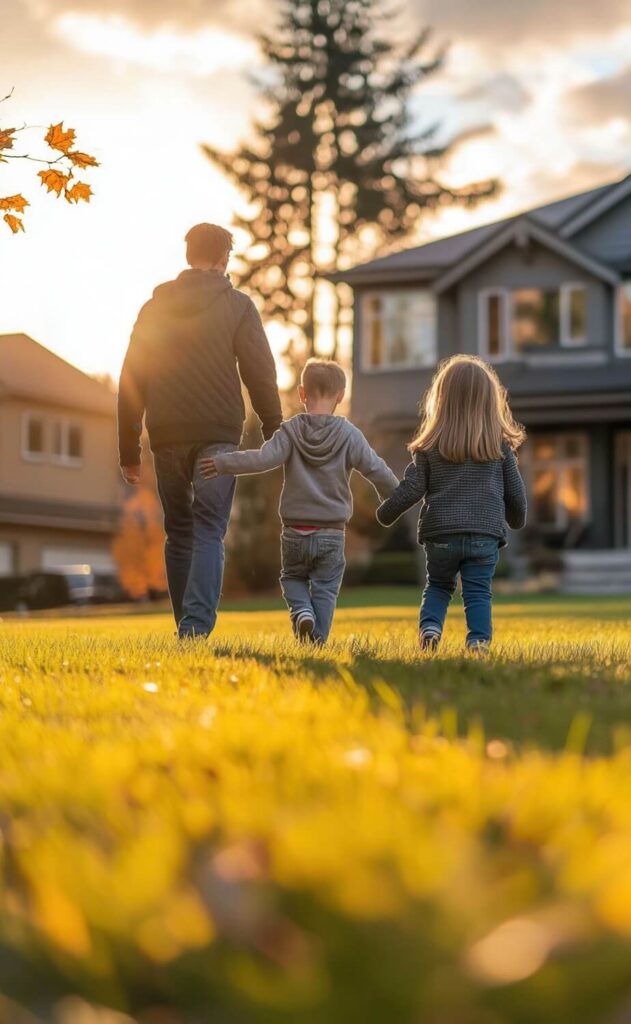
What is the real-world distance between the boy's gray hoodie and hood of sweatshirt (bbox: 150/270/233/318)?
0.81 m

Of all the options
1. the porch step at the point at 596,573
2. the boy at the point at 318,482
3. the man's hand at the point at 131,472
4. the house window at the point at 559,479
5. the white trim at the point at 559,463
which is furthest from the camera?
the house window at the point at 559,479

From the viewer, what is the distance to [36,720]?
411 centimetres

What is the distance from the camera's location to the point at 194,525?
762 cm

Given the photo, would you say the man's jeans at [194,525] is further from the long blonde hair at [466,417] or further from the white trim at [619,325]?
the white trim at [619,325]

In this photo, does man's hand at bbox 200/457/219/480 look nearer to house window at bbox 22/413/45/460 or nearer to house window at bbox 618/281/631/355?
house window at bbox 618/281/631/355

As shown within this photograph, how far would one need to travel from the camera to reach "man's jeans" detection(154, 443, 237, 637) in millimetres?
7516

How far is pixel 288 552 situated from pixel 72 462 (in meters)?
39.3

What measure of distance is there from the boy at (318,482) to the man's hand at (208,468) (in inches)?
16.1

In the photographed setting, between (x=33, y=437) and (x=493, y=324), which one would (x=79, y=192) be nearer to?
(x=493, y=324)

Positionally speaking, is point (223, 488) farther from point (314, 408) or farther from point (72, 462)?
point (72, 462)

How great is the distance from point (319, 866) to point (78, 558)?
4514cm

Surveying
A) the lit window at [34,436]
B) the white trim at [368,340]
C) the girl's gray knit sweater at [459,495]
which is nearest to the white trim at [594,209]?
the white trim at [368,340]

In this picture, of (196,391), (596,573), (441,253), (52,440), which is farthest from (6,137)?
(52,440)

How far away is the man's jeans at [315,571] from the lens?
776 cm
